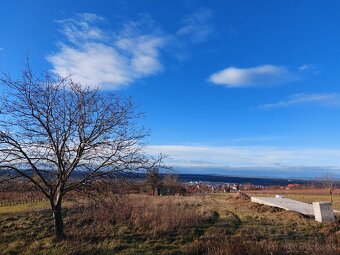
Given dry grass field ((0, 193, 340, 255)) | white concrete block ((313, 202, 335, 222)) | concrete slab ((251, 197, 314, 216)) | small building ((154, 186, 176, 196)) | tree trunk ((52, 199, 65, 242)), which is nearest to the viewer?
dry grass field ((0, 193, 340, 255))

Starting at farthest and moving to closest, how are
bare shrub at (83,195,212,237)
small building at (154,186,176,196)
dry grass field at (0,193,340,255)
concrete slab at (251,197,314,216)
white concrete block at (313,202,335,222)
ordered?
small building at (154,186,176,196)
concrete slab at (251,197,314,216)
white concrete block at (313,202,335,222)
bare shrub at (83,195,212,237)
dry grass field at (0,193,340,255)

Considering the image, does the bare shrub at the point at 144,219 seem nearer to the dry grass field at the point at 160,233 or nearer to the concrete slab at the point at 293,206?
the dry grass field at the point at 160,233

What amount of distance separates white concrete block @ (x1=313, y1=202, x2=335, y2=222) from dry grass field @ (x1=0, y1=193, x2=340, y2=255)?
486 millimetres

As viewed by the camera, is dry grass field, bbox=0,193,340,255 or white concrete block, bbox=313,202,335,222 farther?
white concrete block, bbox=313,202,335,222

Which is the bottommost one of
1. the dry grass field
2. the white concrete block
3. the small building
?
the dry grass field

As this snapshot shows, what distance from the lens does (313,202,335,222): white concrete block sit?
19312 millimetres

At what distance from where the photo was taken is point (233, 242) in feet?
39.3

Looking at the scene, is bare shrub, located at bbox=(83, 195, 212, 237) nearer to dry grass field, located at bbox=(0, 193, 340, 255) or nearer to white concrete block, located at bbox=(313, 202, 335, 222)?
dry grass field, located at bbox=(0, 193, 340, 255)

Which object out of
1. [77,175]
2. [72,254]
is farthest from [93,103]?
[72,254]

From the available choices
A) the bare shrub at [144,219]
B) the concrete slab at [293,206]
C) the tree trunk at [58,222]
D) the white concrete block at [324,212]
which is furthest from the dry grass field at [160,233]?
the concrete slab at [293,206]

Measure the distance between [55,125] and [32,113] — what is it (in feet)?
2.95

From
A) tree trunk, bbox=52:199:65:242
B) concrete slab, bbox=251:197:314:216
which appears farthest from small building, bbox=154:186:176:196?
tree trunk, bbox=52:199:65:242

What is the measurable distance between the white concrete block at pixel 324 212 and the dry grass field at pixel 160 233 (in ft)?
1.60

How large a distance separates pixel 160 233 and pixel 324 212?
919 cm
